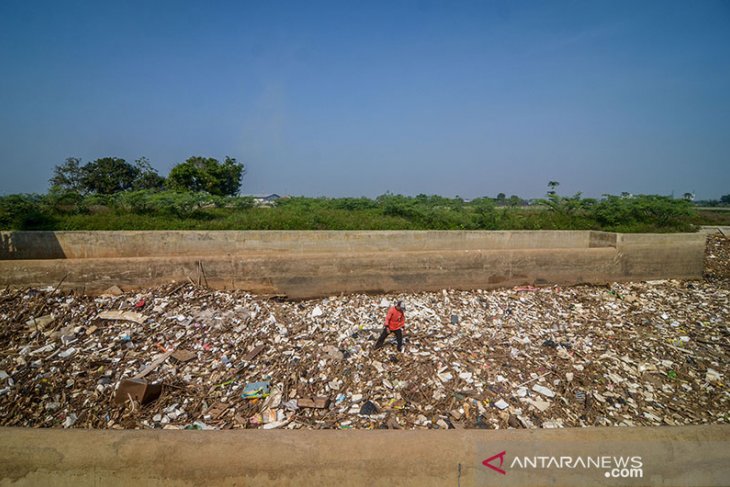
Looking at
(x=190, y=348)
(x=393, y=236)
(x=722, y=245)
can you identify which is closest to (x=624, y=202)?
(x=722, y=245)

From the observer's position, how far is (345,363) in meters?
4.42

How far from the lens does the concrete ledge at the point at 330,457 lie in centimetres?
173

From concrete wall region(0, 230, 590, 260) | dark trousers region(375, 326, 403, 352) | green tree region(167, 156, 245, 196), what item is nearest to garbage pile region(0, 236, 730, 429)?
dark trousers region(375, 326, 403, 352)

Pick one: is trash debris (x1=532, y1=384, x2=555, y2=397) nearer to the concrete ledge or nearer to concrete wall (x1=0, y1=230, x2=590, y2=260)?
the concrete ledge

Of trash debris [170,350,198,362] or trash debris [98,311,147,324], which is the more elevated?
trash debris [98,311,147,324]

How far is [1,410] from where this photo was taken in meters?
3.49

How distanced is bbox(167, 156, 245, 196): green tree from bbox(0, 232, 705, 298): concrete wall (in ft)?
46.2

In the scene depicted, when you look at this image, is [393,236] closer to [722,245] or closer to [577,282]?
[577,282]

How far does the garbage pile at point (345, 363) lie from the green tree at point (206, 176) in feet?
55.7

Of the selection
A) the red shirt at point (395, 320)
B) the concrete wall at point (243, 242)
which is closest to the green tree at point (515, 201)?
the concrete wall at point (243, 242)

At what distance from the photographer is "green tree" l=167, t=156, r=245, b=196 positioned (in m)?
21.3

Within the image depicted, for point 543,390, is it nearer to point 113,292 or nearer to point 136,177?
point 113,292

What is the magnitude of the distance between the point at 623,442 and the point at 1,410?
217 inches

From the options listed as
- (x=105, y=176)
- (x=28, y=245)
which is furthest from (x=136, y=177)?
(x=28, y=245)
